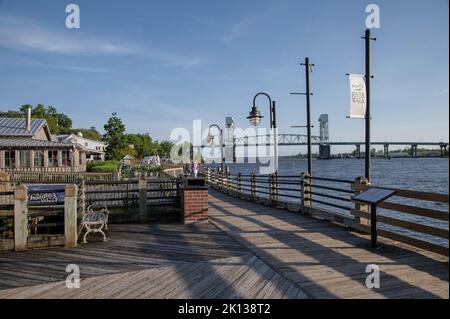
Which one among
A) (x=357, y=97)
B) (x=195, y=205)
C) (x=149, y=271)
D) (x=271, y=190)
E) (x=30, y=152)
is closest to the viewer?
(x=149, y=271)

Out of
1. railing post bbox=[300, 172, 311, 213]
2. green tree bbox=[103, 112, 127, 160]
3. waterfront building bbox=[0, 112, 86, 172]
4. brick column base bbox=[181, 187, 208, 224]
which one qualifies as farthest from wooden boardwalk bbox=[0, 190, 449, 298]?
green tree bbox=[103, 112, 127, 160]

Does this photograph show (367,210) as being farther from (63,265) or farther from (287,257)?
(63,265)

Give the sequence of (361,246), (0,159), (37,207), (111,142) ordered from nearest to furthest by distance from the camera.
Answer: (361,246)
(37,207)
(0,159)
(111,142)

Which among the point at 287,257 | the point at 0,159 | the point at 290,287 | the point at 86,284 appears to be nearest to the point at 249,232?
the point at 287,257

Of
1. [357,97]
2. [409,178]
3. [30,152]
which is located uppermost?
[357,97]

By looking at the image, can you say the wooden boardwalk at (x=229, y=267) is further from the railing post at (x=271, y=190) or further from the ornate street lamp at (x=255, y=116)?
the ornate street lamp at (x=255, y=116)

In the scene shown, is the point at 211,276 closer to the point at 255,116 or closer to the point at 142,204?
the point at 142,204

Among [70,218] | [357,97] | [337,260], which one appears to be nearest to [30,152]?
[70,218]

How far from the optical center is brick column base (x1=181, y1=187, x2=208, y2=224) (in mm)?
9516

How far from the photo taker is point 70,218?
23.8ft

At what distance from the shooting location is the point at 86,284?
16.1 ft

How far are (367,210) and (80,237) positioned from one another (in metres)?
6.26

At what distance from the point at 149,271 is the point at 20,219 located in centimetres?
319

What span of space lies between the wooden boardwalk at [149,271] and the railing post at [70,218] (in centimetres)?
26
